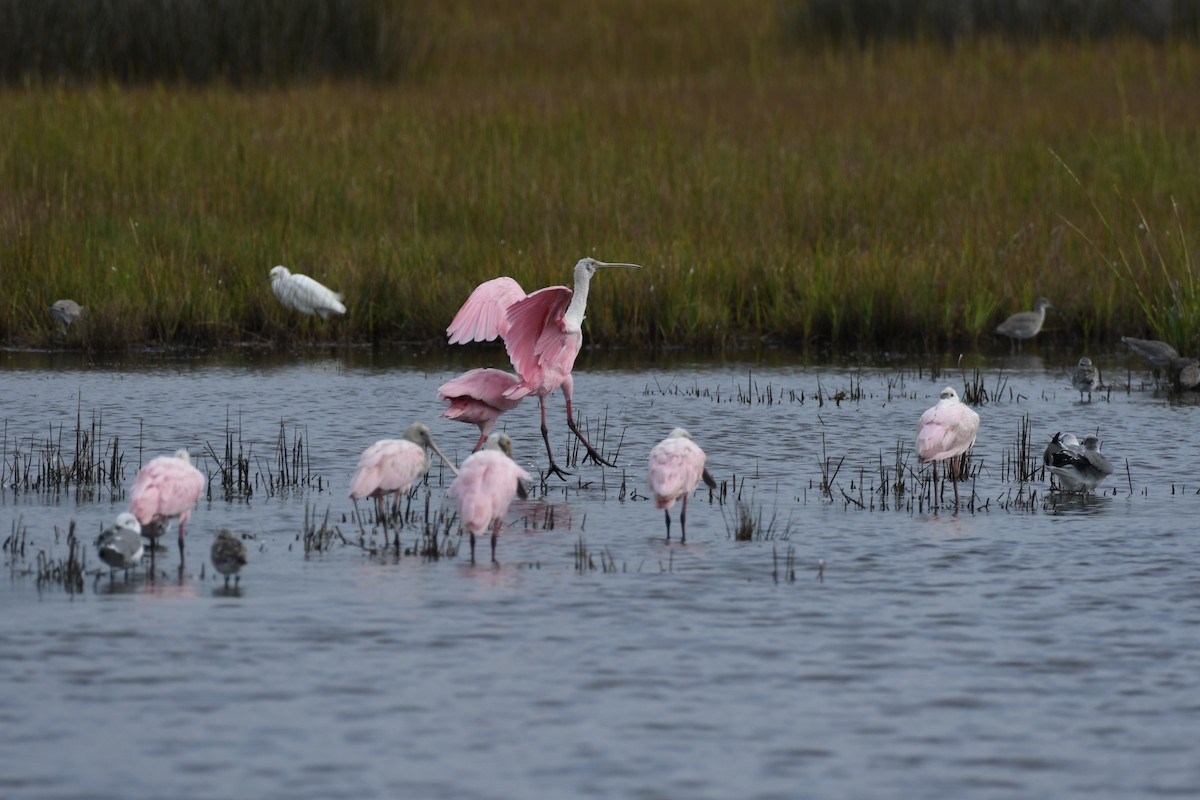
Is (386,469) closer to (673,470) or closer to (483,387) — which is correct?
(673,470)

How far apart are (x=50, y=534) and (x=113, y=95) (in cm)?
1433

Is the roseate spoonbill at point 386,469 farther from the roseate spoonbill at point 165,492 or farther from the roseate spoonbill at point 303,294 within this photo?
the roseate spoonbill at point 303,294

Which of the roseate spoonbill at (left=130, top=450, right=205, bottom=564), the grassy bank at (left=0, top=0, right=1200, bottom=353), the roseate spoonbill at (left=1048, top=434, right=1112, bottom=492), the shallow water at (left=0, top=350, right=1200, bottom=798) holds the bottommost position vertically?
the shallow water at (left=0, top=350, right=1200, bottom=798)

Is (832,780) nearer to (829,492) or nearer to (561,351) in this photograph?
(829,492)

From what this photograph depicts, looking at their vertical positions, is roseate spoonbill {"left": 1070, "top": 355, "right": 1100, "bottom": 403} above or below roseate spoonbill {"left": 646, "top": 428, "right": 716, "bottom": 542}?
above

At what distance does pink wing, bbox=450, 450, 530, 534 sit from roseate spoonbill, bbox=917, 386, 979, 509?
2.48m

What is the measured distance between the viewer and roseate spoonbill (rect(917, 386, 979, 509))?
10148mm

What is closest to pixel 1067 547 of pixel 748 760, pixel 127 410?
pixel 748 760

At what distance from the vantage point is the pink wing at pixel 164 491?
26.9ft

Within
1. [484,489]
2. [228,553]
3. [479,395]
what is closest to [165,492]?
[228,553]

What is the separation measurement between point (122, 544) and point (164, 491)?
36 centimetres

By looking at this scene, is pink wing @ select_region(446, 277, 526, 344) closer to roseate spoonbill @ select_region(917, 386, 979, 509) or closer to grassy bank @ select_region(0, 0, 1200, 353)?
roseate spoonbill @ select_region(917, 386, 979, 509)

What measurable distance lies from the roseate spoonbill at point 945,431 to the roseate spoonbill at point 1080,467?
47cm

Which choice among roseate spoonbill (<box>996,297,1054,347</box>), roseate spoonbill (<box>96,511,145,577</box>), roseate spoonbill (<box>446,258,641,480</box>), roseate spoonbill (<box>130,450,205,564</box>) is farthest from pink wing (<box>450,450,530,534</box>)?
roseate spoonbill (<box>996,297,1054,347</box>)
